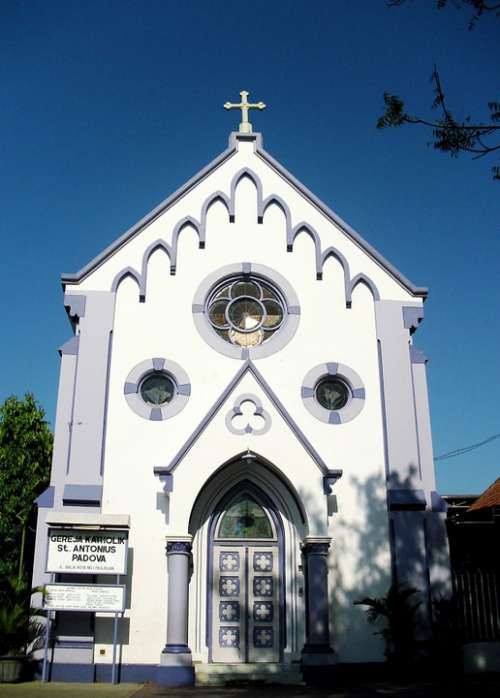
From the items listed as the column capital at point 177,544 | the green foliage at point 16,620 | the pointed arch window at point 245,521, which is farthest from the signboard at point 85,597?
the pointed arch window at point 245,521

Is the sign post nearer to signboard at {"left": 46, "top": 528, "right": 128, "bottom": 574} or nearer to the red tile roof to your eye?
signboard at {"left": 46, "top": 528, "right": 128, "bottom": 574}

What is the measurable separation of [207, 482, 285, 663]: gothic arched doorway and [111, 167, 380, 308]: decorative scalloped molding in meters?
5.49

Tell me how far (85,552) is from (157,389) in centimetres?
410

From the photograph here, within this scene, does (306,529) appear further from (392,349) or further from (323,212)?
(323,212)

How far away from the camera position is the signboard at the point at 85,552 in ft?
52.1

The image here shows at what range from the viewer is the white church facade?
16.3m

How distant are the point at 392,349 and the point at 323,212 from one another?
4.04 m

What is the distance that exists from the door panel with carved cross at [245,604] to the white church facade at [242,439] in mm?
32

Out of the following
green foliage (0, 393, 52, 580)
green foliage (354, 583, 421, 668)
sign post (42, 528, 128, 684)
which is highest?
green foliage (0, 393, 52, 580)

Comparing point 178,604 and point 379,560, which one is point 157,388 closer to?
point 178,604

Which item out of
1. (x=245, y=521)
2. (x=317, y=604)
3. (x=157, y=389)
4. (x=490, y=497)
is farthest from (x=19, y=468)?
(x=490, y=497)

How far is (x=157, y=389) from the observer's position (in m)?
18.2

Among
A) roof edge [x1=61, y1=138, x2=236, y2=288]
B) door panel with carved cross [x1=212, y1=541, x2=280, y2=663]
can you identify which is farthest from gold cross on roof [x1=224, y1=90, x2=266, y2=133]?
door panel with carved cross [x1=212, y1=541, x2=280, y2=663]

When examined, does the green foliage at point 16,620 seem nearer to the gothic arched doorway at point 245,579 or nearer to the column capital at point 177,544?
the column capital at point 177,544
